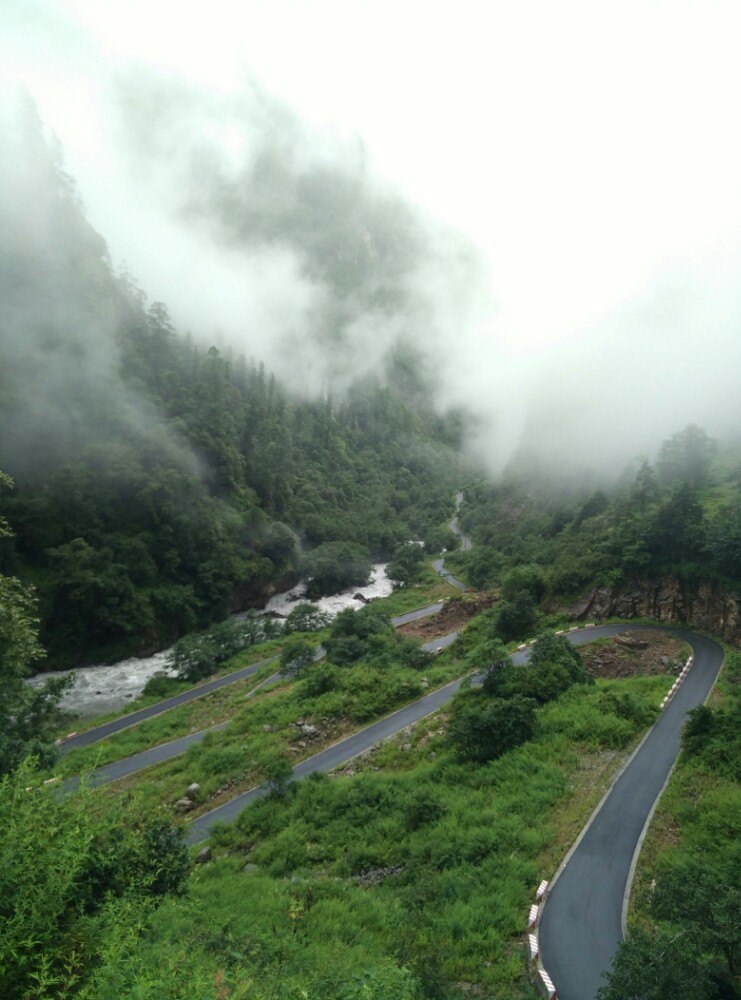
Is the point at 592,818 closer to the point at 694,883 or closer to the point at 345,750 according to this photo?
the point at 694,883

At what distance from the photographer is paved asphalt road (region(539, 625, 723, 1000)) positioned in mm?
10422

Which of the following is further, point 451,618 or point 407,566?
point 407,566

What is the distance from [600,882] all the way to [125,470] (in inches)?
2101

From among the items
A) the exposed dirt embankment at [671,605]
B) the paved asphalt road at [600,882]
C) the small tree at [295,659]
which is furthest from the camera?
the small tree at [295,659]

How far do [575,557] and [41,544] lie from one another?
1947 inches

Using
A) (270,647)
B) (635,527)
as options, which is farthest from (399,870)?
(270,647)

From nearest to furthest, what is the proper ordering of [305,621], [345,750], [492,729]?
[492,729], [345,750], [305,621]

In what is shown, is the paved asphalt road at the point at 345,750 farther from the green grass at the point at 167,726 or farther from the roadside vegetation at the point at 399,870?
the green grass at the point at 167,726

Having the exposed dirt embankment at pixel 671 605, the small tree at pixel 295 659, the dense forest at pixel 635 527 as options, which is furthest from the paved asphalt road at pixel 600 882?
the small tree at pixel 295 659

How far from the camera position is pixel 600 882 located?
12664 mm

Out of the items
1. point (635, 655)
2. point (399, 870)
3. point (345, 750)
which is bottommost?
point (345, 750)

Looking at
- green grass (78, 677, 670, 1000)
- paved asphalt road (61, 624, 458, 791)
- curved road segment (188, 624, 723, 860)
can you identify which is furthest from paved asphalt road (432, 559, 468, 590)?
green grass (78, 677, 670, 1000)

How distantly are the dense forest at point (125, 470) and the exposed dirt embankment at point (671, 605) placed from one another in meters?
39.2

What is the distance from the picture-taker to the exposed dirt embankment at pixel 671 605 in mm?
30031
